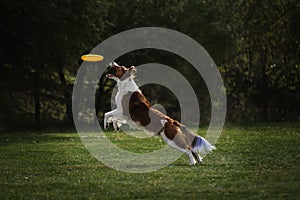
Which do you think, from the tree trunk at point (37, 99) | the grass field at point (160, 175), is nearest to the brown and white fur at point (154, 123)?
the grass field at point (160, 175)

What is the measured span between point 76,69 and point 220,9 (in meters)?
6.76

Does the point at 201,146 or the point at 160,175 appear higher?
the point at 201,146

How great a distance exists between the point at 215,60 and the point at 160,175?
18.3m

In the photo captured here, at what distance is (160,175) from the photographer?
11.5 meters

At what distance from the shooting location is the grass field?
32.0 ft

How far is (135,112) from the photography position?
12.8 meters

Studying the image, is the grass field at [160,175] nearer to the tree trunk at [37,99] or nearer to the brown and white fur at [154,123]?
the brown and white fur at [154,123]

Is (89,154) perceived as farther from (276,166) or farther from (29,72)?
(29,72)

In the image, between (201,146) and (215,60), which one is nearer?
(201,146)

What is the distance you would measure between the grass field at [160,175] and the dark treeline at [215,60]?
9.63 metres

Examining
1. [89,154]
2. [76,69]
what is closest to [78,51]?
[76,69]

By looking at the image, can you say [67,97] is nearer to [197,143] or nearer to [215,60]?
[215,60]

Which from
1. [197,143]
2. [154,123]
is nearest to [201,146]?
[197,143]

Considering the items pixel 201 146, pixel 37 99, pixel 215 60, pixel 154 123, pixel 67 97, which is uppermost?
pixel 154 123
